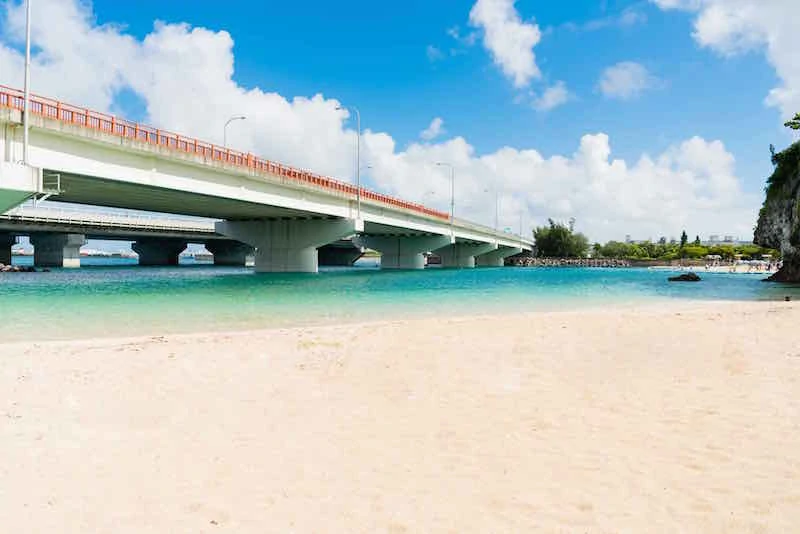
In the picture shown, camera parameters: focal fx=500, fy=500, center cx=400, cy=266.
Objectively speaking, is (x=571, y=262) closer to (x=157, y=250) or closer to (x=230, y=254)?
(x=230, y=254)

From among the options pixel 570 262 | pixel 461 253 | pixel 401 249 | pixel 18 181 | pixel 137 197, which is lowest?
pixel 570 262

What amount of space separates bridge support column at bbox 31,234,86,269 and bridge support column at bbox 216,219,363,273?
40.9m

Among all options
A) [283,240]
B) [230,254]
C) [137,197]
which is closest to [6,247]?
[230,254]

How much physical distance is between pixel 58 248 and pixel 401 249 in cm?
5812

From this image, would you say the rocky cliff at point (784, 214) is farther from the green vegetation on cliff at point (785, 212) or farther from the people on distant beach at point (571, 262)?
the people on distant beach at point (571, 262)

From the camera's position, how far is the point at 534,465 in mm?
5371

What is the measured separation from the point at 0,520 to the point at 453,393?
6005 millimetres

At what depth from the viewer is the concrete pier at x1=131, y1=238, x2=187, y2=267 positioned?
110 m

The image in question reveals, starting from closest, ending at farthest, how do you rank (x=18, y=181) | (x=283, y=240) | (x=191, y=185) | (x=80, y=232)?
(x=18, y=181) < (x=191, y=185) < (x=283, y=240) < (x=80, y=232)

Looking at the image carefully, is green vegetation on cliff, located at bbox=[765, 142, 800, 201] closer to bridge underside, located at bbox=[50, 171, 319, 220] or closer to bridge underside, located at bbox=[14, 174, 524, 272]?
bridge underside, located at bbox=[14, 174, 524, 272]

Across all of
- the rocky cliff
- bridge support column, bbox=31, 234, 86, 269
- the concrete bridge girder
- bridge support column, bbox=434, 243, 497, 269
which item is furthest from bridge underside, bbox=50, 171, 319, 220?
bridge support column, bbox=434, 243, 497, 269

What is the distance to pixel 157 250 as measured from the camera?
110938 millimetres

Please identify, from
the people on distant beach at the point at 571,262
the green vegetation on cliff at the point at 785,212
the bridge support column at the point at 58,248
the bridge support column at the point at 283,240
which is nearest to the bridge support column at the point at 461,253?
the people on distant beach at the point at 571,262

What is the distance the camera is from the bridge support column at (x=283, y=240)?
2255 inches
